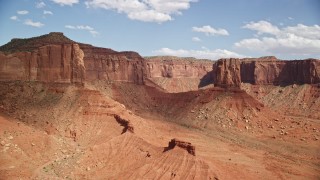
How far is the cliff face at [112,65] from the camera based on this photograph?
10400cm

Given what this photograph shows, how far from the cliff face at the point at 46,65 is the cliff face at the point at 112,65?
1246 inches

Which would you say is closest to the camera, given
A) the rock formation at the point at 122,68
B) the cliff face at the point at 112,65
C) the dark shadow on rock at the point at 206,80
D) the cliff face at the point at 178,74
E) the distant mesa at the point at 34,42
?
the rock formation at the point at 122,68

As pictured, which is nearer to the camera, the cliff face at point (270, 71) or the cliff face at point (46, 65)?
the cliff face at point (46, 65)

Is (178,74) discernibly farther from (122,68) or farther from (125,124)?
(125,124)

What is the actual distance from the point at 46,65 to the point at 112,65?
1633 inches

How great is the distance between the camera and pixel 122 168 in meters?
47.9

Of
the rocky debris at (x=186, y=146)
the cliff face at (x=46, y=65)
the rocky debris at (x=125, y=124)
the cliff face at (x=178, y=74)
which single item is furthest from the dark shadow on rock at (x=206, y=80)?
the rocky debris at (x=186, y=146)

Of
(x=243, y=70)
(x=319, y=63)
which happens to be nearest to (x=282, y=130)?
Answer: (x=319, y=63)

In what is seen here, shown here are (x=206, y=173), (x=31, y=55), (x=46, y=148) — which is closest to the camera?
(x=206, y=173)

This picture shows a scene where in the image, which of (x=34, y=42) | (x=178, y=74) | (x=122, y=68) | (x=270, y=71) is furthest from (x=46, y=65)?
(x=178, y=74)

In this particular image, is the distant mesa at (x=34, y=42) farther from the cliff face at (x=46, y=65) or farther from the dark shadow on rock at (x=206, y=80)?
the dark shadow on rock at (x=206, y=80)

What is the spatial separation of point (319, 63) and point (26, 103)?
84635mm

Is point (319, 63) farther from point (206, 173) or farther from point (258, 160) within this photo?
point (206, 173)

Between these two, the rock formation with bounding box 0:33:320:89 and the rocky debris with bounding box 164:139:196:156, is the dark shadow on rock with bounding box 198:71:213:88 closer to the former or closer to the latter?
the rock formation with bounding box 0:33:320:89
